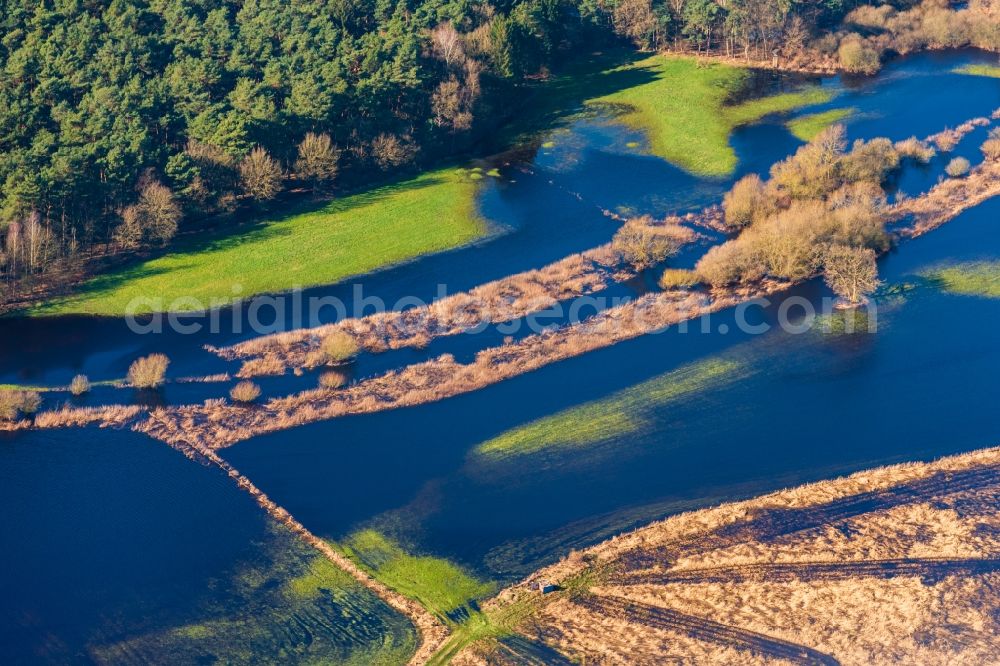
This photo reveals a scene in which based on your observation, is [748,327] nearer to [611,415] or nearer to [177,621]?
[611,415]

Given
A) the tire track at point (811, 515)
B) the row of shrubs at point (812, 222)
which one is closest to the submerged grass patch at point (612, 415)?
the tire track at point (811, 515)

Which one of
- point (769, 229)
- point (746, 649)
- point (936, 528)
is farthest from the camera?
point (769, 229)

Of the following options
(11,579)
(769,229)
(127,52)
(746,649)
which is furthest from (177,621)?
(127,52)

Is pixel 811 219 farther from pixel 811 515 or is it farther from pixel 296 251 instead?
pixel 296 251

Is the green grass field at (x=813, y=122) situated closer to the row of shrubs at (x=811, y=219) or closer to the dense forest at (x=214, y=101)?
the row of shrubs at (x=811, y=219)

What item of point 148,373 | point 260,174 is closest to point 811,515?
point 148,373
